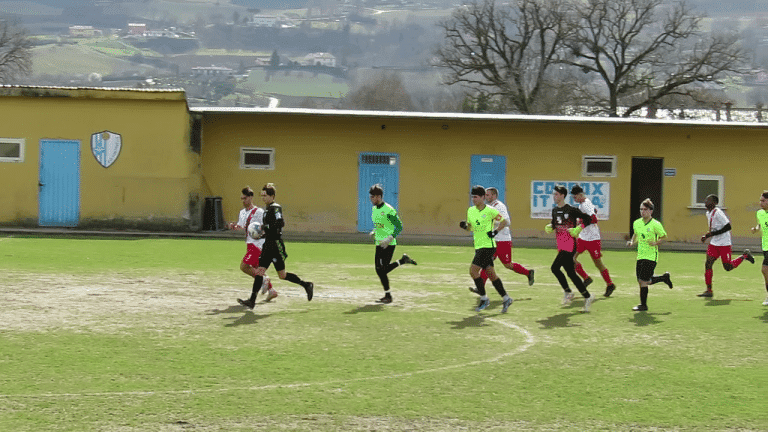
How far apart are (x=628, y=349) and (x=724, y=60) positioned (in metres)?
61.3

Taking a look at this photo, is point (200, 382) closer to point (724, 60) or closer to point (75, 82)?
point (724, 60)

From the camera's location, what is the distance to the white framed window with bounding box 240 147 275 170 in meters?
31.2

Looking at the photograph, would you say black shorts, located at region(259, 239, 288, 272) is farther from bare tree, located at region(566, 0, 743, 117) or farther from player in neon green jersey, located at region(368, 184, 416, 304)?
bare tree, located at region(566, 0, 743, 117)

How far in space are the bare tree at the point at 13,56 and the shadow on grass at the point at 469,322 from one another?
71.7 m

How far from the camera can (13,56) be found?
80062mm

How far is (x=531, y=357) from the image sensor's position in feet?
35.4

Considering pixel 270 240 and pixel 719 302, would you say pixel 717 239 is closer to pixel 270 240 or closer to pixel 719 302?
A: pixel 719 302

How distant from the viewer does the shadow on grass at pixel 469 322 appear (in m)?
12.9

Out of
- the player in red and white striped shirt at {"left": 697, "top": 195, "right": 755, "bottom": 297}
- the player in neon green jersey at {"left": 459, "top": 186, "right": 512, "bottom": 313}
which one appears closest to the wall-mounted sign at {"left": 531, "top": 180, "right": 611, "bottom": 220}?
the player in red and white striped shirt at {"left": 697, "top": 195, "right": 755, "bottom": 297}

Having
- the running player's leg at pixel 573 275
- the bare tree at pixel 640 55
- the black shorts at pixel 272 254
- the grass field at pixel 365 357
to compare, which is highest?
the bare tree at pixel 640 55

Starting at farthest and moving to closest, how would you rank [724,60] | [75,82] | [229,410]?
[75,82] < [724,60] < [229,410]

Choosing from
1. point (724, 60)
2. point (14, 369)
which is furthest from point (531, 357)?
point (724, 60)

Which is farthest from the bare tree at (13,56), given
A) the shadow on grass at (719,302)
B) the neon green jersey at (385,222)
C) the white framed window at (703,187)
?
the shadow on grass at (719,302)

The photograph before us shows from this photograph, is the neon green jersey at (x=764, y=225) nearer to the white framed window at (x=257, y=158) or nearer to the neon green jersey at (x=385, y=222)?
the neon green jersey at (x=385, y=222)
